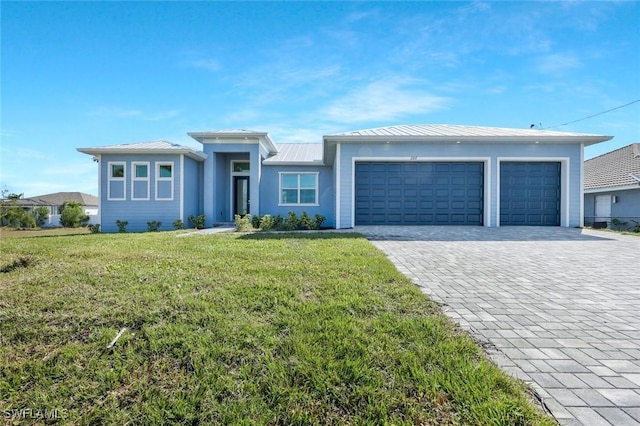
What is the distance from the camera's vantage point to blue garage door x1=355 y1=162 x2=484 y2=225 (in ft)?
39.3

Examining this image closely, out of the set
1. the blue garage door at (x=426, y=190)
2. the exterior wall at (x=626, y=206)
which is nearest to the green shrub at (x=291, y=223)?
the blue garage door at (x=426, y=190)

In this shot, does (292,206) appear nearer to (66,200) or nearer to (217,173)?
(217,173)

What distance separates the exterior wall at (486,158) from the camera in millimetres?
11578

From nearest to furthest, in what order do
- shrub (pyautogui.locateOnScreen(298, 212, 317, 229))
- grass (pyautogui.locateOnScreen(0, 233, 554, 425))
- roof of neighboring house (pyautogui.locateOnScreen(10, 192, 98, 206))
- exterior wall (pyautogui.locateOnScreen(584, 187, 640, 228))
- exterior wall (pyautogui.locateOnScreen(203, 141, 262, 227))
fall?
grass (pyautogui.locateOnScreen(0, 233, 554, 425)), shrub (pyautogui.locateOnScreen(298, 212, 317, 229)), exterior wall (pyautogui.locateOnScreen(203, 141, 262, 227)), exterior wall (pyautogui.locateOnScreen(584, 187, 640, 228)), roof of neighboring house (pyautogui.locateOnScreen(10, 192, 98, 206))

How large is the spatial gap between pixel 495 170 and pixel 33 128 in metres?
19.8

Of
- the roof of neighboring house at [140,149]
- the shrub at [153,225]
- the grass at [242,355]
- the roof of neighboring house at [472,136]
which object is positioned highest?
the roof of neighboring house at [472,136]

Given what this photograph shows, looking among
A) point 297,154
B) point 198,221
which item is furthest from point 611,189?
point 198,221

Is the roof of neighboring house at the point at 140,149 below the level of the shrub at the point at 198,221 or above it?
above

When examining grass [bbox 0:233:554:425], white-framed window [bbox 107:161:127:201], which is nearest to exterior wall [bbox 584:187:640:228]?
grass [bbox 0:233:554:425]

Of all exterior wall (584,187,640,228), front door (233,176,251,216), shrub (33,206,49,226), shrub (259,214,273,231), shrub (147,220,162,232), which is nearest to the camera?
shrub (259,214,273,231)

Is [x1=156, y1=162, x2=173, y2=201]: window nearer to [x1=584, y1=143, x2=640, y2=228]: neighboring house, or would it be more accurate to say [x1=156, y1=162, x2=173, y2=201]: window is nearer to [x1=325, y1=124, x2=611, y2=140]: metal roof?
[x1=325, y1=124, x2=611, y2=140]: metal roof

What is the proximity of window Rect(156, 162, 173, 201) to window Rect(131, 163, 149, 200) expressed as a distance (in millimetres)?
537

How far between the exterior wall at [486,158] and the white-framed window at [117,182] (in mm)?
9974

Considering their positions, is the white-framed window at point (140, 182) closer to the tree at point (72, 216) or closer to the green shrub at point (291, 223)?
the green shrub at point (291, 223)
